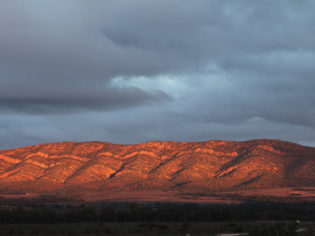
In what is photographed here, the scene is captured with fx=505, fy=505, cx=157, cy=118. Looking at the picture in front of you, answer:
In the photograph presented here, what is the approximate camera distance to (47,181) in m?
154

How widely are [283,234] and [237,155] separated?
134 meters

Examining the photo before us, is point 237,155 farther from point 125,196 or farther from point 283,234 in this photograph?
point 283,234

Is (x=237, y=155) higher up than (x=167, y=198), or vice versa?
(x=237, y=155)

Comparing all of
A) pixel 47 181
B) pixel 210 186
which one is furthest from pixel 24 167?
A: pixel 210 186

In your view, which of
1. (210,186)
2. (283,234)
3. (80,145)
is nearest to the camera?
(283,234)

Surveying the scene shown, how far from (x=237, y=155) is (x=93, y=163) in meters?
49.1

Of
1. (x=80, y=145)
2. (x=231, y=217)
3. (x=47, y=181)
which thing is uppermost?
(x=80, y=145)

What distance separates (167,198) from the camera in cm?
12131

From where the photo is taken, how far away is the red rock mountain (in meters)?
148

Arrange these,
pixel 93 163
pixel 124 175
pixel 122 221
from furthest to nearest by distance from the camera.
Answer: pixel 93 163 < pixel 124 175 < pixel 122 221

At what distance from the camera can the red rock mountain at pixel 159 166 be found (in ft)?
484

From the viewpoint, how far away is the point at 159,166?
6560 inches

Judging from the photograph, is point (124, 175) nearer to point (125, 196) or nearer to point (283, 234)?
point (125, 196)

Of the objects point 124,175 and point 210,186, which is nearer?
point 210,186
